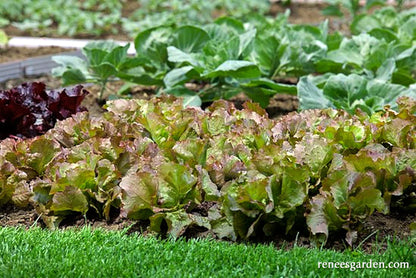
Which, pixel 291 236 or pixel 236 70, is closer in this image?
pixel 291 236

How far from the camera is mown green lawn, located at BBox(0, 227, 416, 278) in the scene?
2926mm

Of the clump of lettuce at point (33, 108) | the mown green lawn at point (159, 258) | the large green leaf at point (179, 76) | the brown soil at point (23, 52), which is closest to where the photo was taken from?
the mown green lawn at point (159, 258)

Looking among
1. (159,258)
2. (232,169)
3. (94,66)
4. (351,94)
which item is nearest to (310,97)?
(351,94)

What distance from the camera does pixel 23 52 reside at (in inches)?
298

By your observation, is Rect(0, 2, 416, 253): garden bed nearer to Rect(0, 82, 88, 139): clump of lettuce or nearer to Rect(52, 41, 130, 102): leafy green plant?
Rect(0, 82, 88, 139): clump of lettuce

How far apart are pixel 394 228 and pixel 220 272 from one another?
0.98 metres

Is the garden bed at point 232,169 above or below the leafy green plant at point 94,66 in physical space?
below

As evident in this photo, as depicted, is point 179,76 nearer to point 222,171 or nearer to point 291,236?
point 222,171

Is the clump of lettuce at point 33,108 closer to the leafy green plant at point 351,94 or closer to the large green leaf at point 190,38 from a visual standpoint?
the large green leaf at point 190,38

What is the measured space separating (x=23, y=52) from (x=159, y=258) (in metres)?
5.03

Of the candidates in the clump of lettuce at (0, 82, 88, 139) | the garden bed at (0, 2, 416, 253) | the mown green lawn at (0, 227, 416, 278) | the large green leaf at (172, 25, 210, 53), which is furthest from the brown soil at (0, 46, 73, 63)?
the mown green lawn at (0, 227, 416, 278)

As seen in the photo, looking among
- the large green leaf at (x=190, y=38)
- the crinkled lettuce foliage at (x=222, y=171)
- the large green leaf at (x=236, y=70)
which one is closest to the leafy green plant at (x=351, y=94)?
the large green leaf at (x=236, y=70)

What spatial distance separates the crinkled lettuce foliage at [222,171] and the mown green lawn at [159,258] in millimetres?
164

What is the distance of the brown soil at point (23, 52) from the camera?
730 cm
